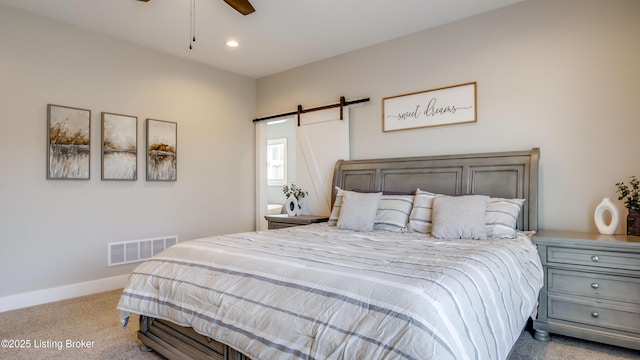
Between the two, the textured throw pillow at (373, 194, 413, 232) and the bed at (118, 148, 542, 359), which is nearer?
the bed at (118, 148, 542, 359)

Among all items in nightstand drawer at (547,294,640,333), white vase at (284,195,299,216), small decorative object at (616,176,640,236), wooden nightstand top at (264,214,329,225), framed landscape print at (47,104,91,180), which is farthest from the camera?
white vase at (284,195,299,216)

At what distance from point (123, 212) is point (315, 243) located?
105 inches

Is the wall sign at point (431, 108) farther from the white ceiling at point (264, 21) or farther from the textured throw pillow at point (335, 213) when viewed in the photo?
the textured throw pillow at point (335, 213)

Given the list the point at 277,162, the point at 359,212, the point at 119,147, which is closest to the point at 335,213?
the point at 359,212

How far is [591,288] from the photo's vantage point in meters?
2.37

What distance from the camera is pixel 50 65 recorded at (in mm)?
3418

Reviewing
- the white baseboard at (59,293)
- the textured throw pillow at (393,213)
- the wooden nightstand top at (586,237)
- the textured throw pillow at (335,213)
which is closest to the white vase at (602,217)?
the wooden nightstand top at (586,237)

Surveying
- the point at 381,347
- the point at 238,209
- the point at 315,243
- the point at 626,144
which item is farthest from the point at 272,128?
the point at 381,347

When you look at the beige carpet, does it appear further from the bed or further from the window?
the window

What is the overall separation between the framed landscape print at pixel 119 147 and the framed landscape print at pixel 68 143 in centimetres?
16

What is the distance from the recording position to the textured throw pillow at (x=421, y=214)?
2977mm

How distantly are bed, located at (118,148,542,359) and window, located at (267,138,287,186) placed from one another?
3883 mm

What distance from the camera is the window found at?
6.85 metres

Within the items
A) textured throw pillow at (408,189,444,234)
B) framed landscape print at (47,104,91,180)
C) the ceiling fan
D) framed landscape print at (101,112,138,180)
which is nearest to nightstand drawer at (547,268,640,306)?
textured throw pillow at (408,189,444,234)
